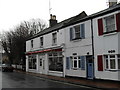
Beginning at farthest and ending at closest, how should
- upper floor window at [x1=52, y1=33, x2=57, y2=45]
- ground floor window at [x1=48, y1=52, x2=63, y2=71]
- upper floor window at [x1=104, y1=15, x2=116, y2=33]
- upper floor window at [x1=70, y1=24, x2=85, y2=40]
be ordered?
upper floor window at [x1=52, y1=33, x2=57, y2=45] → ground floor window at [x1=48, y1=52, x2=63, y2=71] → upper floor window at [x1=70, y1=24, x2=85, y2=40] → upper floor window at [x1=104, y1=15, x2=116, y2=33]

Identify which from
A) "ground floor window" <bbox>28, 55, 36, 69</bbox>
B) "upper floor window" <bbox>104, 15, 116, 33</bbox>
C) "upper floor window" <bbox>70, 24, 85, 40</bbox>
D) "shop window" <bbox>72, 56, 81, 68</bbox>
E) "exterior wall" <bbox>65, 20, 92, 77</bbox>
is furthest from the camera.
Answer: "ground floor window" <bbox>28, 55, 36, 69</bbox>

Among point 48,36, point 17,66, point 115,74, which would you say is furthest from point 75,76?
point 17,66

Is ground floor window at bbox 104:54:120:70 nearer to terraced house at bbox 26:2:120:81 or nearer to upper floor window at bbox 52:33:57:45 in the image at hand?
terraced house at bbox 26:2:120:81

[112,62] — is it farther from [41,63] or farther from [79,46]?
[41,63]

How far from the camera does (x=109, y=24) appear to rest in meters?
17.4

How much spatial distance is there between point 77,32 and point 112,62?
6090 millimetres

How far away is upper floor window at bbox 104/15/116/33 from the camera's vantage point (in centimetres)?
1694

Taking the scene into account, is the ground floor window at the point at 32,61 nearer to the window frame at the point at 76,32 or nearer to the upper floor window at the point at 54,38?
the upper floor window at the point at 54,38

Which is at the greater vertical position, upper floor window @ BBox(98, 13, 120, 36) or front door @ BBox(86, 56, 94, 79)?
upper floor window @ BBox(98, 13, 120, 36)

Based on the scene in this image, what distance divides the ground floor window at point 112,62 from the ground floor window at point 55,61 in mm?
7729

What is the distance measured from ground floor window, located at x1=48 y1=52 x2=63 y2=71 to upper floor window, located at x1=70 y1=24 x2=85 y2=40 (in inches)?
134

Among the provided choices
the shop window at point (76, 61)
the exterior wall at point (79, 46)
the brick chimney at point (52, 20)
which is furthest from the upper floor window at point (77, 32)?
the brick chimney at point (52, 20)

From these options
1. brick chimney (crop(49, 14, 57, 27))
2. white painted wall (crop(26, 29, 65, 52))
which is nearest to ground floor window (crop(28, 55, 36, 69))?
white painted wall (crop(26, 29, 65, 52))

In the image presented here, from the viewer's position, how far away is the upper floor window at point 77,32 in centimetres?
2030
